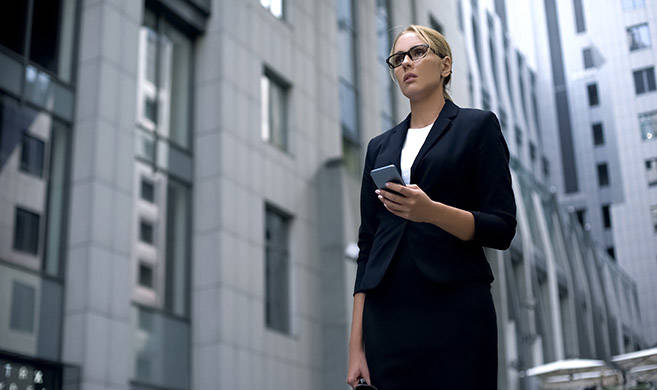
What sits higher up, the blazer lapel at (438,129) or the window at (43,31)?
the window at (43,31)

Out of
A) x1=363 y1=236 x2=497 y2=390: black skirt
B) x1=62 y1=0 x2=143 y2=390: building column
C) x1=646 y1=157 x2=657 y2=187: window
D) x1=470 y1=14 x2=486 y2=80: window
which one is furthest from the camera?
x1=470 y1=14 x2=486 y2=80: window

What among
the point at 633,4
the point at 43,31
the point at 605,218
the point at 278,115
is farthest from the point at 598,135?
the point at 43,31

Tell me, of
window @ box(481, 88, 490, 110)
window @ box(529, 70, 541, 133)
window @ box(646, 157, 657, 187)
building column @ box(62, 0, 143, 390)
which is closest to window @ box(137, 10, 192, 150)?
building column @ box(62, 0, 143, 390)

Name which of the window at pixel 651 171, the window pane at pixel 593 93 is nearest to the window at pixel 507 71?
the window pane at pixel 593 93

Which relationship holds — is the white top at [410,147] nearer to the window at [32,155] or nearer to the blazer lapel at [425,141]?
the blazer lapel at [425,141]

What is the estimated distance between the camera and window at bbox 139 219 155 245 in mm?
18244

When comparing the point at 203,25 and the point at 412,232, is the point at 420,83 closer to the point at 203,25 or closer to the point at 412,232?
the point at 412,232

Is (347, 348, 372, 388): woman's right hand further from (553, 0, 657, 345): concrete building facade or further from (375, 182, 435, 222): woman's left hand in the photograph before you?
(553, 0, 657, 345): concrete building facade

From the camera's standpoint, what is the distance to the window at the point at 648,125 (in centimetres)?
1834

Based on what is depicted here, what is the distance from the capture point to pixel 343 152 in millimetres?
26578

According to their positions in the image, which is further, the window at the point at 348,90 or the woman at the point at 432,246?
the window at the point at 348,90

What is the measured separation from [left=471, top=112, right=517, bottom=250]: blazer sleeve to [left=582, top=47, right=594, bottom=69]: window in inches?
817

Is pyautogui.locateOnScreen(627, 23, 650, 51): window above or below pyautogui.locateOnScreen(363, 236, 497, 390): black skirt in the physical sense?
above

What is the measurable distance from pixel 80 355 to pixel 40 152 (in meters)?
3.84
